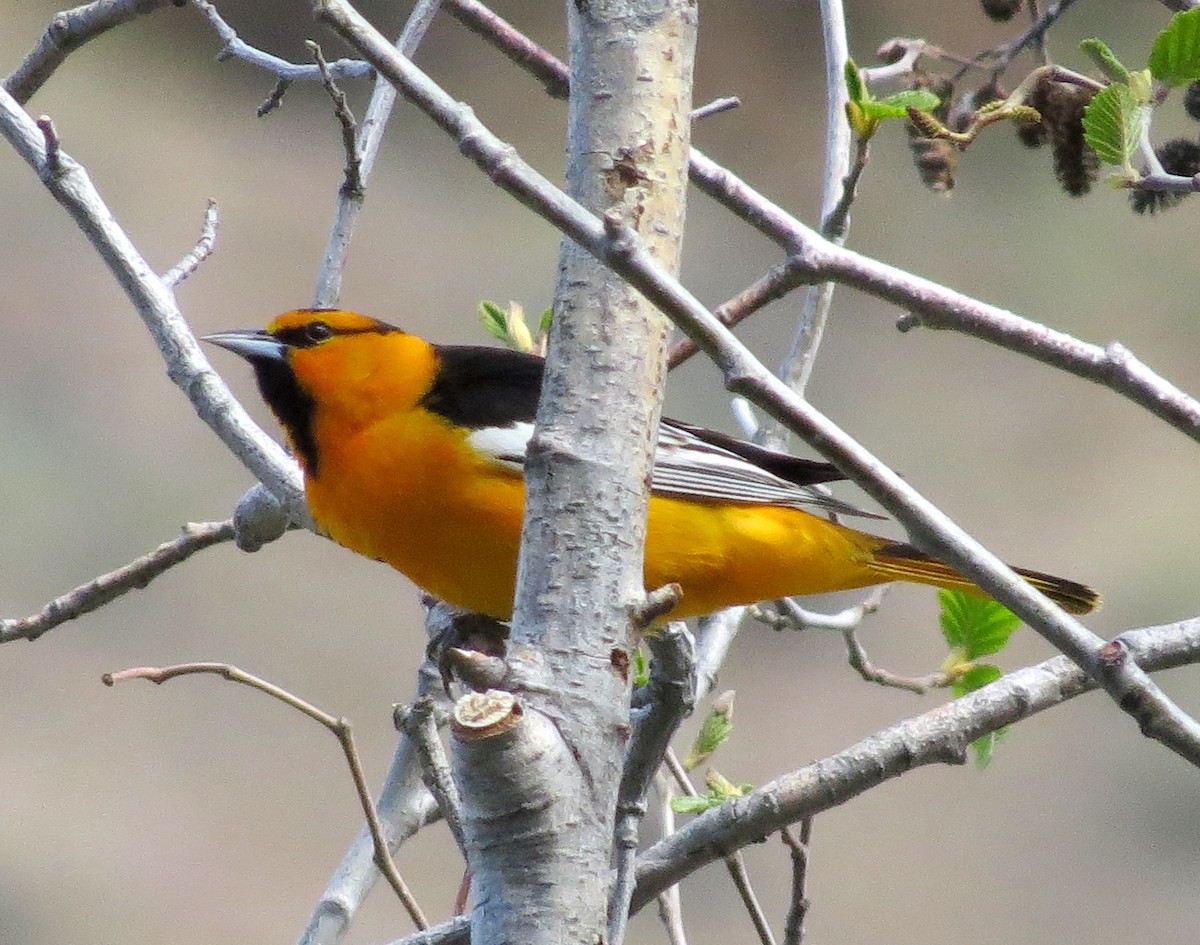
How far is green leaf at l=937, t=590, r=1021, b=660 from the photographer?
73.5 inches

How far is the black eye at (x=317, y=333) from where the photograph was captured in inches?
88.7

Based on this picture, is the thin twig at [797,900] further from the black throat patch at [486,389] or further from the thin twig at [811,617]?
the black throat patch at [486,389]

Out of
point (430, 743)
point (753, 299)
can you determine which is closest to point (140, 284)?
point (753, 299)

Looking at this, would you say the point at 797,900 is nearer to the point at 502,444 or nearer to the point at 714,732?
the point at 714,732

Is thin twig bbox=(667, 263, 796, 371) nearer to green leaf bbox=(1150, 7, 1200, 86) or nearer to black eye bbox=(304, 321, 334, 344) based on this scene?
green leaf bbox=(1150, 7, 1200, 86)

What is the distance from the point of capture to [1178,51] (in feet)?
4.25

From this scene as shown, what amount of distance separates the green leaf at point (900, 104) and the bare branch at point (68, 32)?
3.09 ft

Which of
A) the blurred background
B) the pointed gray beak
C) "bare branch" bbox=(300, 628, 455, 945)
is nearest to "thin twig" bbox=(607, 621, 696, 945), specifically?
"bare branch" bbox=(300, 628, 455, 945)

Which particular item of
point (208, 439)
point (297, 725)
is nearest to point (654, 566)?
point (297, 725)

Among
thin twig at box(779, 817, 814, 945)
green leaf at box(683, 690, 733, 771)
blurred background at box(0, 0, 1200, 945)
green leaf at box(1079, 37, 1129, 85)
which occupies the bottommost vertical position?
thin twig at box(779, 817, 814, 945)

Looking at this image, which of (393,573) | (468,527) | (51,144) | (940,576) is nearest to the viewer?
(51,144)

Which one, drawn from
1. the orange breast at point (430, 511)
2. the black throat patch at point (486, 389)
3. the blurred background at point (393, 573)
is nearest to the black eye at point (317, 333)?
the black throat patch at point (486, 389)

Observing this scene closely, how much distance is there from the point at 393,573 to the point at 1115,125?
7269 mm

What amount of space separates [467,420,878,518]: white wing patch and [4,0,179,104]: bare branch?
670 mm
